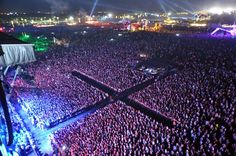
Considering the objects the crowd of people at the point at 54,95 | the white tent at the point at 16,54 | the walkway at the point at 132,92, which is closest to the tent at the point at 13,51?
the white tent at the point at 16,54

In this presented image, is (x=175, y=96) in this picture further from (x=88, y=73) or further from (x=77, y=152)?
(x=88, y=73)

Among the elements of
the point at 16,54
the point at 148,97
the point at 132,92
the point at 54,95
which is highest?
the point at 16,54

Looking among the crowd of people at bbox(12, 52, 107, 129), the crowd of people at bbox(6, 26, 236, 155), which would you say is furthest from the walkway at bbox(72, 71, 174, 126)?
the crowd of people at bbox(12, 52, 107, 129)

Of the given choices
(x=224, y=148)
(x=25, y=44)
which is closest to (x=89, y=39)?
(x=224, y=148)

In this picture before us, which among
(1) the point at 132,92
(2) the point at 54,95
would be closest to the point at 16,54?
(1) the point at 132,92

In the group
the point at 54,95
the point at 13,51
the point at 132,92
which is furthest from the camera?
Answer: the point at 54,95

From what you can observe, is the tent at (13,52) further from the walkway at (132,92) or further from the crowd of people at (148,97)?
the walkway at (132,92)

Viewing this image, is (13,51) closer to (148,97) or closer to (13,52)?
(13,52)

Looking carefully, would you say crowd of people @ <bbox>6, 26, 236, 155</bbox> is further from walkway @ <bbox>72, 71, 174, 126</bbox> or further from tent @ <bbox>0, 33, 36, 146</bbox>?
tent @ <bbox>0, 33, 36, 146</bbox>
